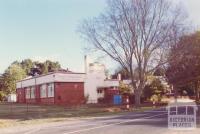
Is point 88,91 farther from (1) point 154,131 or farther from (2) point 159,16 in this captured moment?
(1) point 154,131

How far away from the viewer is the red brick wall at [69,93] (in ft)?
217

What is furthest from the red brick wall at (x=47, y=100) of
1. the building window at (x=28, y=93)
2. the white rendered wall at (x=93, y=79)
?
the building window at (x=28, y=93)

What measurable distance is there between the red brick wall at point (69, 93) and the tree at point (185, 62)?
13467 millimetres

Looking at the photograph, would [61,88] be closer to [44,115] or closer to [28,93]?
[28,93]

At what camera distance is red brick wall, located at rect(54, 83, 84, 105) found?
66250 mm

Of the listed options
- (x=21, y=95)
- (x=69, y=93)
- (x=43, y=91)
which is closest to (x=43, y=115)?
(x=69, y=93)

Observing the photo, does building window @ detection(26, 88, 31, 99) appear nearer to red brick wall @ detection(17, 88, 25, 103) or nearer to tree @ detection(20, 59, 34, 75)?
red brick wall @ detection(17, 88, 25, 103)

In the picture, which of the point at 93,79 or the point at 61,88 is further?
the point at 93,79

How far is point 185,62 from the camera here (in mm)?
63844

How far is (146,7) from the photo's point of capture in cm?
5303

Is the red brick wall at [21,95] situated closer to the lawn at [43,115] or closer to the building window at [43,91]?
the building window at [43,91]

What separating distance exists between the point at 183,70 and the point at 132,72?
570 inches

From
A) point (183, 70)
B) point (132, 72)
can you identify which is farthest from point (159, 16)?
point (183, 70)

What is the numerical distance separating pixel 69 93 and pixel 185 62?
17.5 metres
